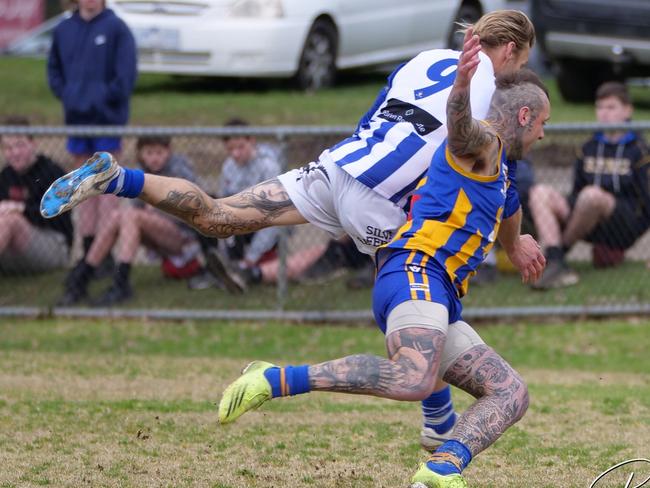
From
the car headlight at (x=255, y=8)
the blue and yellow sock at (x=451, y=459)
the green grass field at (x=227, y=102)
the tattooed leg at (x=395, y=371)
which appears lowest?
the green grass field at (x=227, y=102)

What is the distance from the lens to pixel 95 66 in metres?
10.0

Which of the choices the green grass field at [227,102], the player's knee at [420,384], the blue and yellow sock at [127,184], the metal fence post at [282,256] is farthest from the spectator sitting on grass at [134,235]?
the player's knee at [420,384]

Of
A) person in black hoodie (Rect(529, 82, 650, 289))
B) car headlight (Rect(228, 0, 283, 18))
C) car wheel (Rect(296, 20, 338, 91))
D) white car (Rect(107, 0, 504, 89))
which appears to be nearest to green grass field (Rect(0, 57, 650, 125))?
car wheel (Rect(296, 20, 338, 91))

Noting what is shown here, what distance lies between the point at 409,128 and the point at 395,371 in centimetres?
117

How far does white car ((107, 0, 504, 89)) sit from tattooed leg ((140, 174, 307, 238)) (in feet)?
26.6

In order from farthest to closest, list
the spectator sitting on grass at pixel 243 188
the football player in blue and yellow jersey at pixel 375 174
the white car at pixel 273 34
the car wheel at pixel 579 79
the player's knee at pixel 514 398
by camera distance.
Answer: the car wheel at pixel 579 79
the white car at pixel 273 34
the spectator sitting on grass at pixel 243 188
the football player in blue and yellow jersey at pixel 375 174
the player's knee at pixel 514 398

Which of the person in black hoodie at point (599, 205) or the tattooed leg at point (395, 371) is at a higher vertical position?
the tattooed leg at point (395, 371)

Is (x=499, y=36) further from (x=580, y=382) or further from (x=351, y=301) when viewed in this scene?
(x=351, y=301)

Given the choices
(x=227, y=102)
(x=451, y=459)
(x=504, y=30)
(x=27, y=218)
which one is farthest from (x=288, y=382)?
(x=227, y=102)

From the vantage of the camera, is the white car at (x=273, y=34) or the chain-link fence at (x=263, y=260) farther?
the white car at (x=273, y=34)

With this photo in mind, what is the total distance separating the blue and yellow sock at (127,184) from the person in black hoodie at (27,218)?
4.13m

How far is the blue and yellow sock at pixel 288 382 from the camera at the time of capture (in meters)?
4.57

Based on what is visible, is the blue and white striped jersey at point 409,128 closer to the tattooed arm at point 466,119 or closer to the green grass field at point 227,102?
the tattooed arm at point 466,119

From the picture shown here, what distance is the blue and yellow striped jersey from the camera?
4801mm
